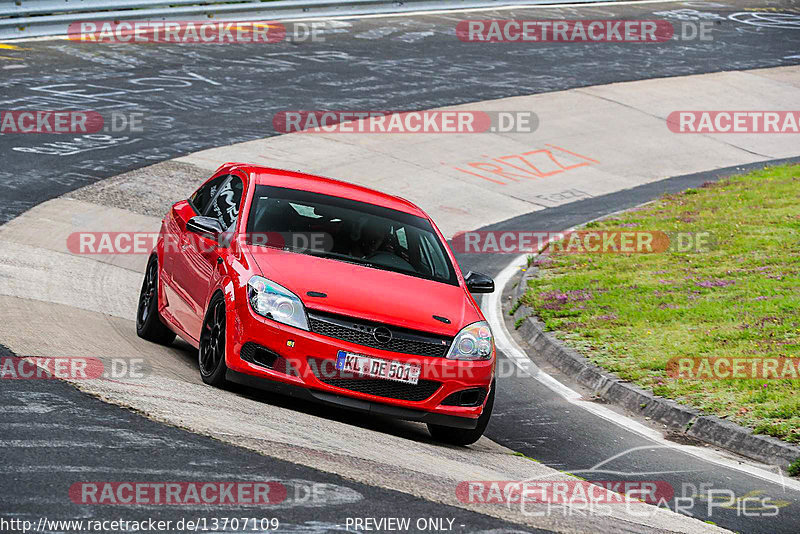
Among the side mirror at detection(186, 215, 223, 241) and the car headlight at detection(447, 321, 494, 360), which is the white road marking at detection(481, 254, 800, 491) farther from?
the side mirror at detection(186, 215, 223, 241)

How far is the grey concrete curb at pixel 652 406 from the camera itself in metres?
8.77

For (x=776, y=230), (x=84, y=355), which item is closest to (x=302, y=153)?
(x=776, y=230)

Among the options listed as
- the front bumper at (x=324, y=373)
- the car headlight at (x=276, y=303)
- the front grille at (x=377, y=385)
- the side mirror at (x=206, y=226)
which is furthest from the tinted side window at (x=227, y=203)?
the front grille at (x=377, y=385)

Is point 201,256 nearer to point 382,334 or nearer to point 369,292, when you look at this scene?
point 369,292

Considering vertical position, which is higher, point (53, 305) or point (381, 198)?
point (381, 198)

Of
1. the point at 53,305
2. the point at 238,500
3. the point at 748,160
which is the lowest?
the point at 748,160

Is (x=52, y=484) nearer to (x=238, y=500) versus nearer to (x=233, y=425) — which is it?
(x=238, y=500)

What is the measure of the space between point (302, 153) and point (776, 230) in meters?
8.43

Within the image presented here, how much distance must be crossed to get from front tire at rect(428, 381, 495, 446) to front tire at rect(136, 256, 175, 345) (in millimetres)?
2867

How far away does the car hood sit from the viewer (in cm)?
767

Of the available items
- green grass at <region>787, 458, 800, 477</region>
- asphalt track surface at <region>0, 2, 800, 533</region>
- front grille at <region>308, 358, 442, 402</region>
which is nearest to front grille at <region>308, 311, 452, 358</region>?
front grille at <region>308, 358, 442, 402</region>

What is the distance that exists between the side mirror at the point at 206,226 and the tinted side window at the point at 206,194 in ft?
2.55

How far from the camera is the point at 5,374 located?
7344 millimetres

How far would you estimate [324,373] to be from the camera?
754cm
